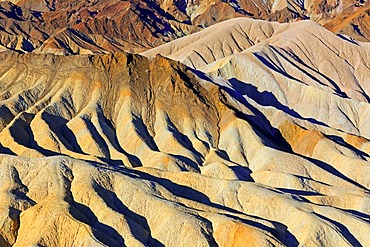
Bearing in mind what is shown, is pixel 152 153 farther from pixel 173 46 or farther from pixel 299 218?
pixel 173 46

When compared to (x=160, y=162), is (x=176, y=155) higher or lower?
lower

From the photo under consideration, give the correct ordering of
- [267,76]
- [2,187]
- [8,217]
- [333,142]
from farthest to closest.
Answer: [267,76], [333,142], [2,187], [8,217]

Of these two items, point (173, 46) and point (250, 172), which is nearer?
point (250, 172)

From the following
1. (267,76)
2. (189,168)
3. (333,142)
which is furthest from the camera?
(267,76)

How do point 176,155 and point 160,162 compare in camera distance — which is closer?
point 160,162

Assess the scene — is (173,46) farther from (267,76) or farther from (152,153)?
(152,153)

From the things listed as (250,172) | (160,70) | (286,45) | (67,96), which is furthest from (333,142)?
(286,45)

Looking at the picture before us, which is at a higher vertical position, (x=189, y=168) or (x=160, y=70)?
(x=160, y=70)
